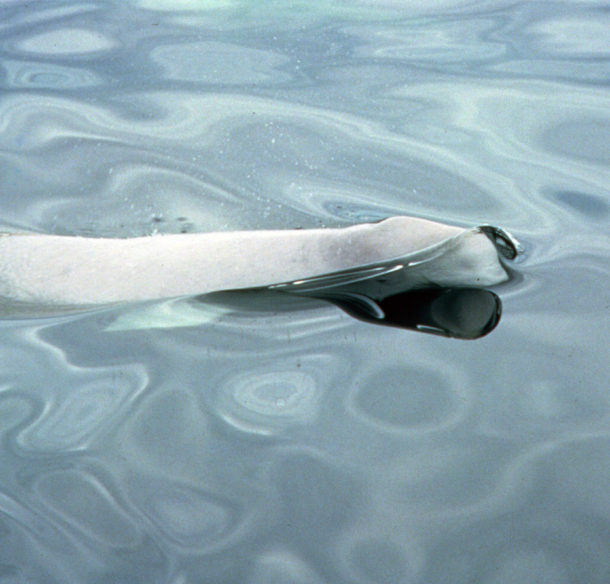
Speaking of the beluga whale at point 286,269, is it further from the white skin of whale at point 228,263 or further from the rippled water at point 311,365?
the rippled water at point 311,365

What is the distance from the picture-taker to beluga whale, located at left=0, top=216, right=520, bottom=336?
3371mm

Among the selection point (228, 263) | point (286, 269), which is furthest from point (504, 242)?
point (228, 263)

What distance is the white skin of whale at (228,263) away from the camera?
3400mm

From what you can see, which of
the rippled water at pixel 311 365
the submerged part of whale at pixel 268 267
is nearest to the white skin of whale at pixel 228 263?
the submerged part of whale at pixel 268 267

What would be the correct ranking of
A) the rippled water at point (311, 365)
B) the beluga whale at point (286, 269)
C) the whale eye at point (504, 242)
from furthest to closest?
the whale eye at point (504, 242), the beluga whale at point (286, 269), the rippled water at point (311, 365)

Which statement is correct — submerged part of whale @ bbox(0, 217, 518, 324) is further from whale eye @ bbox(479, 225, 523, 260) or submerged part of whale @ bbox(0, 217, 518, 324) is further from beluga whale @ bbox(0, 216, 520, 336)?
whale eye @ bbox(479, 225, 523, 260)

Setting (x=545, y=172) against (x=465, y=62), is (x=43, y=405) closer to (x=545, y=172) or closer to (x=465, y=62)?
(x=545, y=172)

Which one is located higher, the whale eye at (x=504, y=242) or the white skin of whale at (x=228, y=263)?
Result: the white skin of whale at (x=228, y=263)

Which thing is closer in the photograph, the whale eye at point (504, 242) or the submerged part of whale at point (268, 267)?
the submerged part of whale at point (268, 267)

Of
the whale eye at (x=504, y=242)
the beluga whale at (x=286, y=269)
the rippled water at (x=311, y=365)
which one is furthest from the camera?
the whale eye at (x=504, y=242)

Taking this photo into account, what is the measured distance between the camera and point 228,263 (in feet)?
11.3

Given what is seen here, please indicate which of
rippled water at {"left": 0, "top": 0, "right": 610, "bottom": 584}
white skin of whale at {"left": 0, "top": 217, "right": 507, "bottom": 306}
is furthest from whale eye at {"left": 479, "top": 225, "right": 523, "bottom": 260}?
white skin of whale at {"left": 0, "top": 217, "right": 507, "bottom": 306}

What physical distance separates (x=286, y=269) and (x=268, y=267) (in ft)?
0.23

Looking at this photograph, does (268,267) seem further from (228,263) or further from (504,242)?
(504,242)
